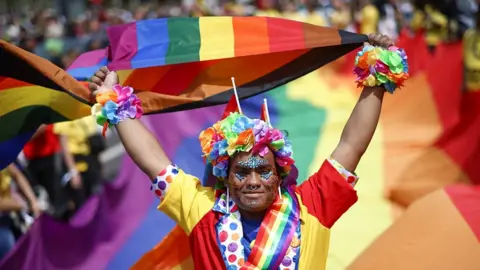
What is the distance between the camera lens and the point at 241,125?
119 inches

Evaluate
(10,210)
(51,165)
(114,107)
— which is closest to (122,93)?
(114,107)

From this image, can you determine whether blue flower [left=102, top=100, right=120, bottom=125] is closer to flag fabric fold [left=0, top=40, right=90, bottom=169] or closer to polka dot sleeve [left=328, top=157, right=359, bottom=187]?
flag fabric fold [left=0, top=40, right=90, bottom=169]

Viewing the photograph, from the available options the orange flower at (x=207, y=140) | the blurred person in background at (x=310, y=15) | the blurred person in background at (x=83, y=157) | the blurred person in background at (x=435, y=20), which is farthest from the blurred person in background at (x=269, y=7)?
the orange flower at (x=207, y=140)

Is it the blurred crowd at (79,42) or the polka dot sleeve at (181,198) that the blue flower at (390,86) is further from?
Answer: the blurred crowd at (79,42)

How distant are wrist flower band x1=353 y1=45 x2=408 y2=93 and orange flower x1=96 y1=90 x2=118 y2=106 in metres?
1.05

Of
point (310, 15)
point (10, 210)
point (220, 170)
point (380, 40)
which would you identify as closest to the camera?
point (220, 170)

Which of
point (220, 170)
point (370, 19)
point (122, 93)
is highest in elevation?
point (122, 93)

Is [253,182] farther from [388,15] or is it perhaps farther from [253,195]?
[388,15]

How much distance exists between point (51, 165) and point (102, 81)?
4.03m

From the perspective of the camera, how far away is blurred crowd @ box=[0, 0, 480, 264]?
571 cm

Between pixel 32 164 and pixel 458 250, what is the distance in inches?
175

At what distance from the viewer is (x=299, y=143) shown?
7.44 metres

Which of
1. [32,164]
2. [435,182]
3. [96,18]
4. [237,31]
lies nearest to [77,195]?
[32,164]

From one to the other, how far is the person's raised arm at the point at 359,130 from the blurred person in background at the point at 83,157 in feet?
14.2
